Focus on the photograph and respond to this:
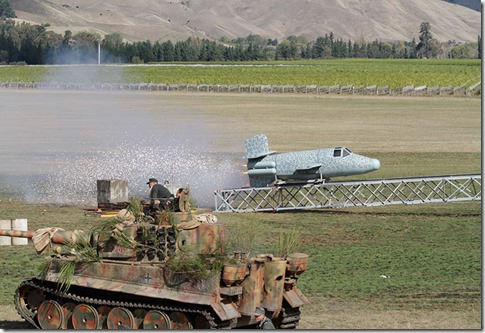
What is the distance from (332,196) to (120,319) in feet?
69.2

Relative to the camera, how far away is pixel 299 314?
22828 mm

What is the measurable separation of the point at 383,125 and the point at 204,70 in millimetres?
95789

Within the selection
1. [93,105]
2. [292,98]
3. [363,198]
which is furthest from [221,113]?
[363,198]

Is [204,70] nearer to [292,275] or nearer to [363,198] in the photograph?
[363,198]

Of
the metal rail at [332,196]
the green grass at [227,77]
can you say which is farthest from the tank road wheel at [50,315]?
the green grass at [227,77]

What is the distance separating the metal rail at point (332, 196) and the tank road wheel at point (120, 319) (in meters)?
19.0

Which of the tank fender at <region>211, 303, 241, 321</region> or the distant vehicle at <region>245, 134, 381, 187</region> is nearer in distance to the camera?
the tank fender at <region>211, 303, 241, 321</region>

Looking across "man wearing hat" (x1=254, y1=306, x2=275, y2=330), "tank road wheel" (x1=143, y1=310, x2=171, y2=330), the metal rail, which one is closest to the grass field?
the metal rail

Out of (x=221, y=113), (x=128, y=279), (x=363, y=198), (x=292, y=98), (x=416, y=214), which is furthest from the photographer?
(x=292, y=98)

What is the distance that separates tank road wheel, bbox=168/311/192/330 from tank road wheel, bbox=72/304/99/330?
5.33 feet

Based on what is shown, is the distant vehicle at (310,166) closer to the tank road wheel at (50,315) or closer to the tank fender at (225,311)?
the tank road wheel at (50,315)

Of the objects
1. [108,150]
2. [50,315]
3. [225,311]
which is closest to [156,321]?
[225,311]

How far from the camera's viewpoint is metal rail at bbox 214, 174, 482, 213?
134ft

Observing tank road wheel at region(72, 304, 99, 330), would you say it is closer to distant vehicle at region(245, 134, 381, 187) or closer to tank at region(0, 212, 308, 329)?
tank at region(0, 212, 308, 329)
